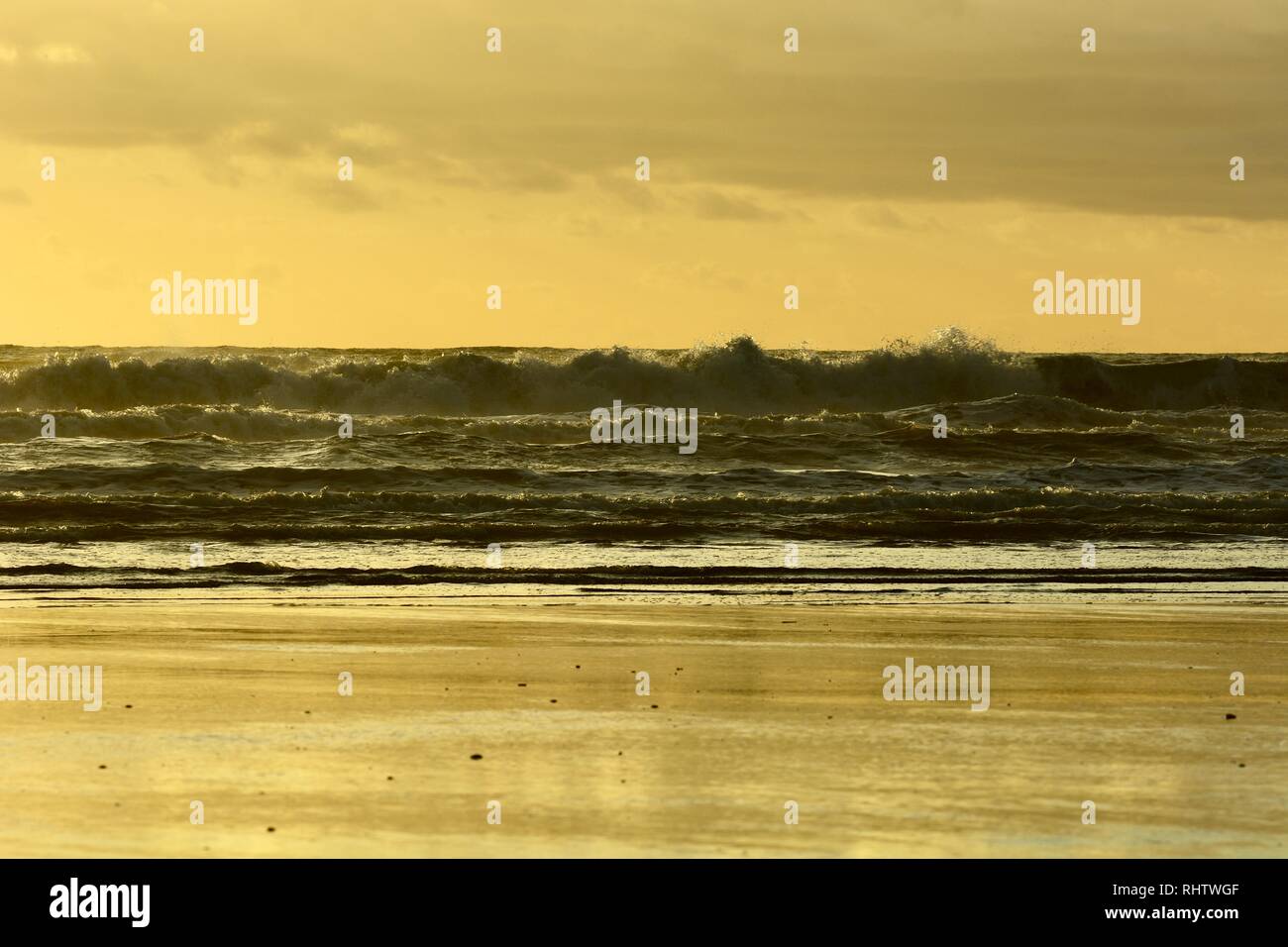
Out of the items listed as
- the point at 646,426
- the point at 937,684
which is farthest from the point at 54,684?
the point at 646,426

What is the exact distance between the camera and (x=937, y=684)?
10.8 m

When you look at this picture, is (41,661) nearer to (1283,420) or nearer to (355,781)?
(355,781)

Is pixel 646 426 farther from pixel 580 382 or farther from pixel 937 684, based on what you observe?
pixel 937 684

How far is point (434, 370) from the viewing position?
54781 millimetres

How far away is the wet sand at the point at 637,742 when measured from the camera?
273 inches

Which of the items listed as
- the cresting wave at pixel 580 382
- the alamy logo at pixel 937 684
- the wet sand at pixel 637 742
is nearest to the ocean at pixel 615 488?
the cresting wave at pixel 580 382

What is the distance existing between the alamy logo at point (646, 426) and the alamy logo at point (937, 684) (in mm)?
24729

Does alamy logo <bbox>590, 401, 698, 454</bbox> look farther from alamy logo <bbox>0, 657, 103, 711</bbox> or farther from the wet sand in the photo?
alamy logo <bbox>0, 657, 103, 711</bbox>

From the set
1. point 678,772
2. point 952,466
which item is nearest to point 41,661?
point 678,772

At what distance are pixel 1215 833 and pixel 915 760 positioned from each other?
166cm
